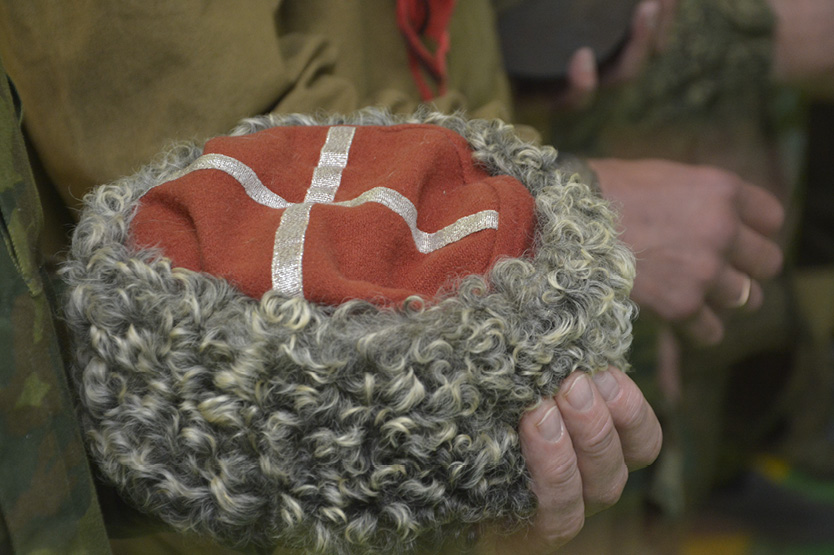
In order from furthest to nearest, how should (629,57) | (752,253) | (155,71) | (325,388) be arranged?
(629,57)
(752,253)
(155,71)
(325,388)

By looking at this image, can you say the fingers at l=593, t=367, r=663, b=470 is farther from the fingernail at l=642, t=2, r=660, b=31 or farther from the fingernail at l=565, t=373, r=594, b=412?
the fingernail at l=642, t=2, r=660, b=31

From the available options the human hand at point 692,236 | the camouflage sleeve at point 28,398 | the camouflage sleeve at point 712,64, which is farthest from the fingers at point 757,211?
the camouflage sleeve at point 28,398

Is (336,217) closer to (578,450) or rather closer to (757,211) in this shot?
(578,450)

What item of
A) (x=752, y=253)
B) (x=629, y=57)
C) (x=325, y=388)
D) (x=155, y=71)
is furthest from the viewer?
(x=629, y=57)

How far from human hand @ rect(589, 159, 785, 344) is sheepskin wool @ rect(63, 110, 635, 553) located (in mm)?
277

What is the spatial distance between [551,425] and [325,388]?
12 cm

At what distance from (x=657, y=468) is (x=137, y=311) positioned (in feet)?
2.55

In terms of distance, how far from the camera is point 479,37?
2.27 ft

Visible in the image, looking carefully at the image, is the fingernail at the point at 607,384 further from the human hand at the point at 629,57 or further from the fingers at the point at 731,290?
the human hand at the point at 629,57

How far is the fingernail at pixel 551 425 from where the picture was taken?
335mm

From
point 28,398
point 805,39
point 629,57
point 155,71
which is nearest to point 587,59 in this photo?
point 629,57

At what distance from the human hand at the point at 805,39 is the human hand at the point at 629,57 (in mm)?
105

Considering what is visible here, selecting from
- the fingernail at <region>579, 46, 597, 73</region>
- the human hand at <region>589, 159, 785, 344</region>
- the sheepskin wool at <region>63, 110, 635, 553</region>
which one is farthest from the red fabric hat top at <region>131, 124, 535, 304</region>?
the fingernail at <region>579, 46, 597, 73</region>

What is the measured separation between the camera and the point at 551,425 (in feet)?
1.11
